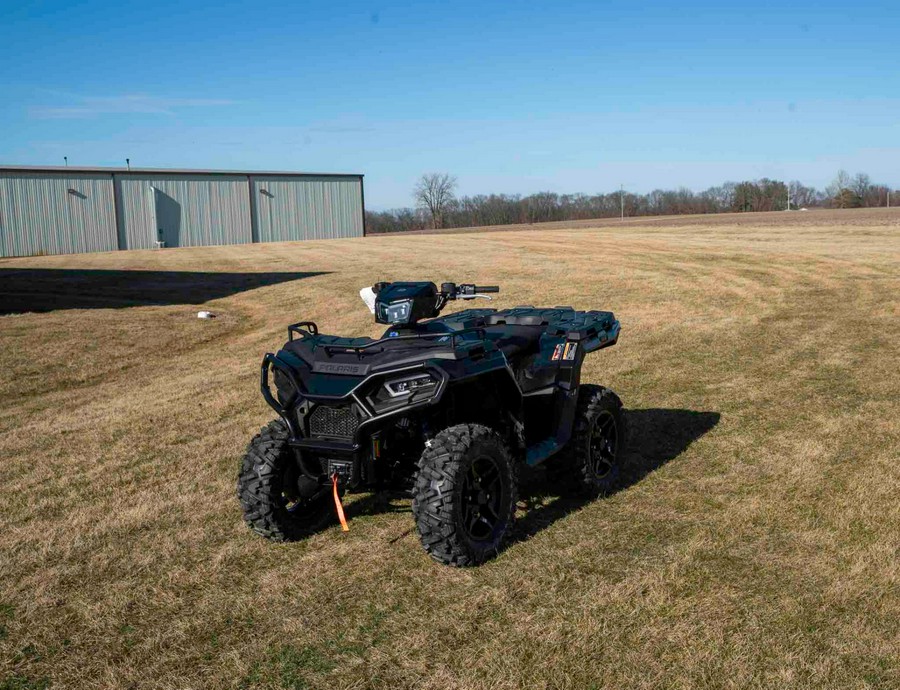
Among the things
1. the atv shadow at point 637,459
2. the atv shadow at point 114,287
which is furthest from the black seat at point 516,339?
the atv shadow at point 114,287

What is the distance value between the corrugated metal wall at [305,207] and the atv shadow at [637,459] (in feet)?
155

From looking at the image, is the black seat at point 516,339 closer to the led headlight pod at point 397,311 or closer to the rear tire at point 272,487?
the led headlight pod at point 397,311

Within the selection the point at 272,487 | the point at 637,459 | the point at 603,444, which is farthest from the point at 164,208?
the point at 272,487

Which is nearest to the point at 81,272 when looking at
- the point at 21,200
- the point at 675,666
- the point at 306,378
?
the point at 21,200

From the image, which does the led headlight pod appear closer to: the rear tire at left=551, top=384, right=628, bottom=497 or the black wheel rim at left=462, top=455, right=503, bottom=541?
the black wheel rim at left=462, top=455, right=503, bottom=541

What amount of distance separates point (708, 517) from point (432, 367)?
234 cm

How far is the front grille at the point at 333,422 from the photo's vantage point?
5125 mm

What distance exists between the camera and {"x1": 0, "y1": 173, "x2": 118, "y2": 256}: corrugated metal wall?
146ft

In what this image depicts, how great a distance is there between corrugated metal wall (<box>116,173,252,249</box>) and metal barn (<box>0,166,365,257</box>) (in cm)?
6

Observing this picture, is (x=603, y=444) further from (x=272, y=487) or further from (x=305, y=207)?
(x=305, y=207)

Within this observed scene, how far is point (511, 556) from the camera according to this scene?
5.29 m

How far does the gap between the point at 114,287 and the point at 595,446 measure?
2246 centimetres

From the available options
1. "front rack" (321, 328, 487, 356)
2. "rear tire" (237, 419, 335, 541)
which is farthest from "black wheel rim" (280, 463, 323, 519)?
"front rack" (321, 328, 487, 356)

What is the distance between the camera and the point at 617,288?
19641mm
